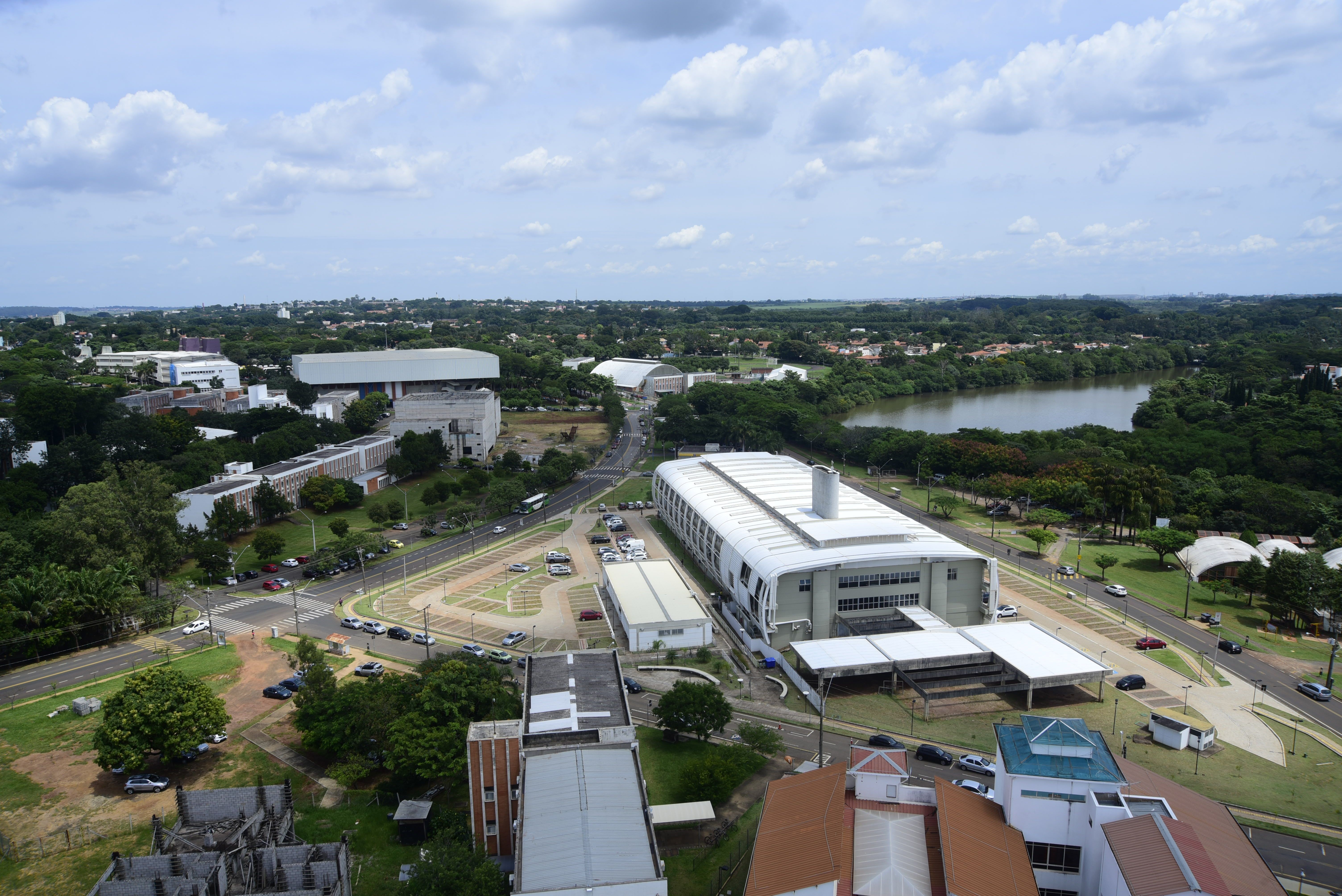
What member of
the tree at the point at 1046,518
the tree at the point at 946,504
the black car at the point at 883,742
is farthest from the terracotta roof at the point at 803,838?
the tree at the point at 946,504

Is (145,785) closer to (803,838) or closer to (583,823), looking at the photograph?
(583,823)

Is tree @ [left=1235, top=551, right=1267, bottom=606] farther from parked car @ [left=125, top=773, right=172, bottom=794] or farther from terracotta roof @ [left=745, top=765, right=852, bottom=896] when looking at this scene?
parked car @ [left=125, top=773, right=172, bottom=794]

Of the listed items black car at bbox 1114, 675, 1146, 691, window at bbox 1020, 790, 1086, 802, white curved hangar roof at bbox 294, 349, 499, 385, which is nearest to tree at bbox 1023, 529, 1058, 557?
black car at bbox 1114, 675, 1146, 691

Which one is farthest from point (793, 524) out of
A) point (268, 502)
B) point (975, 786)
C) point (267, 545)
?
point (268, 502)

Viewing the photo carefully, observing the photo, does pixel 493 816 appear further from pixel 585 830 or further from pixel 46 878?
pixel 46 878

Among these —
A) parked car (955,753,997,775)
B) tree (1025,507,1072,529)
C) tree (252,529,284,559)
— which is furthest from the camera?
tree (1025,507,1072,529)

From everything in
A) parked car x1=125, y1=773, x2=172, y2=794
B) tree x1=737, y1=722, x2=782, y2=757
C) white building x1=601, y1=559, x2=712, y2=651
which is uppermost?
white building x1=601, y1=559, x2=712, y2=651

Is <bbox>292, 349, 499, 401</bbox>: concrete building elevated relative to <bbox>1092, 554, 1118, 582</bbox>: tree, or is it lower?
elevated

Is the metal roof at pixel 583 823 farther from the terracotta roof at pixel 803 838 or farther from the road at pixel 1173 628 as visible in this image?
the road at pixel 1173 628
